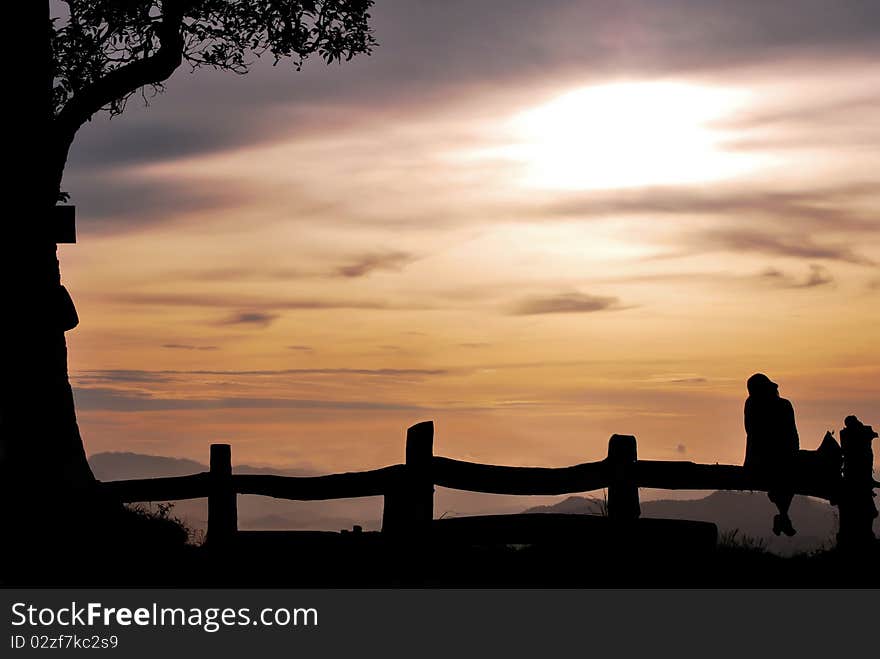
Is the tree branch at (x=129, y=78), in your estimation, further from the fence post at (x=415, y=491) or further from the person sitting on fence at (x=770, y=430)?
the person sitting on fence at (x=770, y=430)

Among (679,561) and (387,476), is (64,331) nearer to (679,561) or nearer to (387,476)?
(387,476)

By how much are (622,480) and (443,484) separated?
96.5 inches

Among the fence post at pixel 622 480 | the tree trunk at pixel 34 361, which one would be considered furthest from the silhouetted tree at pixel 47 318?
the fence post at pixel 622 480

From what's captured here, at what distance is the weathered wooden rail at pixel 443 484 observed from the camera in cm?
1338

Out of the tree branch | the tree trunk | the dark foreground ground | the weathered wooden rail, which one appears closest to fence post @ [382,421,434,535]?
the weathered wooden rail

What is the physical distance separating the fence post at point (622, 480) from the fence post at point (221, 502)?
505 centimetres

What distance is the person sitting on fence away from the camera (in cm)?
1717

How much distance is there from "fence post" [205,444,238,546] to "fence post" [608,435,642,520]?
5.05 m

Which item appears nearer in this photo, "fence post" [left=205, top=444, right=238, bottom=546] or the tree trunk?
"fence post" [left=205, top=444, right=238, bottom=546]

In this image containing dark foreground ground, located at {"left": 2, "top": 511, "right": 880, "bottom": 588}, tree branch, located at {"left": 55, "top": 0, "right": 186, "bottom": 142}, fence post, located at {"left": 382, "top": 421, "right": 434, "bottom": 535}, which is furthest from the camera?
tree branch, located at {"left": 55, "top": 0, "right": 186, "bottom": 142}

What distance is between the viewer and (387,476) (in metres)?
13.5

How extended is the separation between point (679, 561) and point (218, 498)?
6.12 metres

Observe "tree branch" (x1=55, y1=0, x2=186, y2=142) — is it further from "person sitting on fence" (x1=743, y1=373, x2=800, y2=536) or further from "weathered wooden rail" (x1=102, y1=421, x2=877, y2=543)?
"person sitting on fence" (x1=743, y1=373, x2=800, y2=536)

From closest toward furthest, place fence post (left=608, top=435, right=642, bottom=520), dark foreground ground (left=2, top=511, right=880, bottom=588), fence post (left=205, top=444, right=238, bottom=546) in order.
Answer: dark foreground ground (left=2, top=511, right=880, bottom=588) < fence post (left=608, top=435, right=642, bottom=520) < fence post (left=205, top=444, right=238, bottom=546)
